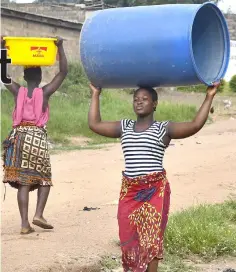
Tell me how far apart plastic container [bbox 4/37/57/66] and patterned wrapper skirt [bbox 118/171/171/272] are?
1.76m

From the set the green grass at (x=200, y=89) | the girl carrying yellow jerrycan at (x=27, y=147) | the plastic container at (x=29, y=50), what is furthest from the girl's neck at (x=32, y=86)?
the green grass at (x=200, y=89)

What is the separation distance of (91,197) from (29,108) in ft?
8.71

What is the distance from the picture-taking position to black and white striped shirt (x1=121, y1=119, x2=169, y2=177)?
4.30 metres

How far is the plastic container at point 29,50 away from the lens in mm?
5656

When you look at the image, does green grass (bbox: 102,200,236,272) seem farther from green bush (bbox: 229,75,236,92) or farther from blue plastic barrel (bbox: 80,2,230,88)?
green bush (bbox: 229,75,236,92)

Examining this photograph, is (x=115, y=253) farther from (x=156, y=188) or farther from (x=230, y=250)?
(x=156, y=188)

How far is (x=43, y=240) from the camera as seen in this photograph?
559cm

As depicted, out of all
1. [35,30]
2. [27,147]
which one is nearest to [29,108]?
[27,147]

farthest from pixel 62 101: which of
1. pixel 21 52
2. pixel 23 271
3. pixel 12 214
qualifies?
pixel 23 271

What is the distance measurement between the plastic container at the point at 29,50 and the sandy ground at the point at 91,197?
1.40 meters

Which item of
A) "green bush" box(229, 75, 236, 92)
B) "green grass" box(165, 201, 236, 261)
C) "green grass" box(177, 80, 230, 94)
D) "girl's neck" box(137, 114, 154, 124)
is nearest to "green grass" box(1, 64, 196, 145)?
"green grass" box(177, 80, 230, 94)

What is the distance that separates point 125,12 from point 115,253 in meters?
1.95

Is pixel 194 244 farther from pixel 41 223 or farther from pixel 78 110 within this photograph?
pixel 78 110

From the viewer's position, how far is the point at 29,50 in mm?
5688
